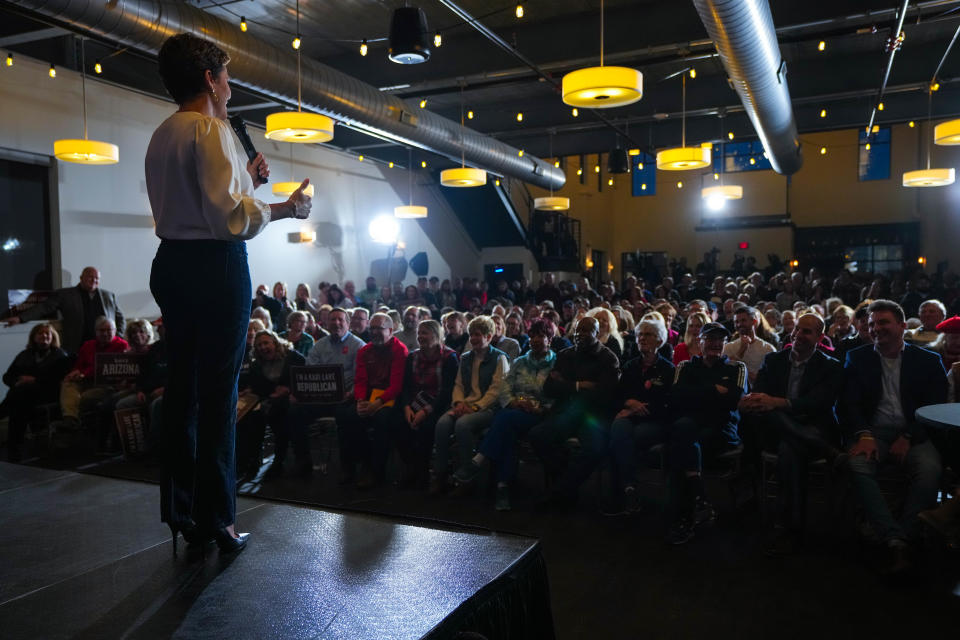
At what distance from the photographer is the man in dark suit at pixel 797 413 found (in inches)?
138

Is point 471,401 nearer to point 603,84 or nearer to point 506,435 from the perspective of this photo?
point 506,435

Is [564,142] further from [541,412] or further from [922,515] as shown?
[922,515]

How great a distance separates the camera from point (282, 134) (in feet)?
19.4

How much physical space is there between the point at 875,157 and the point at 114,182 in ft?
56.4

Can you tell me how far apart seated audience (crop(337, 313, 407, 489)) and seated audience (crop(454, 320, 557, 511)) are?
63 cm

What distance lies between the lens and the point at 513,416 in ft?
A: 14.3

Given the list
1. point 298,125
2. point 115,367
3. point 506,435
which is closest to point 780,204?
point 298,125

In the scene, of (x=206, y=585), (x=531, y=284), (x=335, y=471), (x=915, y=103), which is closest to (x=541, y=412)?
(x=335, y=471)

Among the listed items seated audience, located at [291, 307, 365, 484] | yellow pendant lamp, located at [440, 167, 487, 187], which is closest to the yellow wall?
yellow pendant lamp, located at [440, 167, 487, 187]

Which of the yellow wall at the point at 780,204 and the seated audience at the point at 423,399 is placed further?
the yellow wall at the point at 780,204

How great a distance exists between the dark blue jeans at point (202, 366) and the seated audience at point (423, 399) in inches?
119

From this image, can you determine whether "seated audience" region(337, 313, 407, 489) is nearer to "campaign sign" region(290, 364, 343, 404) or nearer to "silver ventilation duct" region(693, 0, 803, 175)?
"campaign sign" region(290, 364, 343, 404)

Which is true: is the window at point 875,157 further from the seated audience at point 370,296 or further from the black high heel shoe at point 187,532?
the black high heel shoe at point 187,532

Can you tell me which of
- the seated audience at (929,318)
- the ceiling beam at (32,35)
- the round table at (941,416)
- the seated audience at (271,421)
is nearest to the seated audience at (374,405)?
the seated audience at (271,421)
